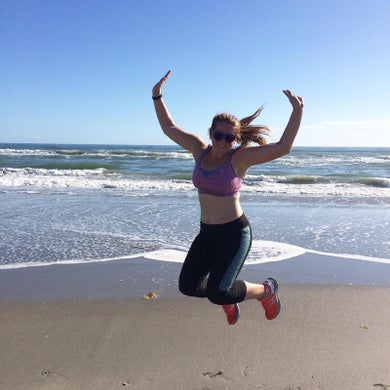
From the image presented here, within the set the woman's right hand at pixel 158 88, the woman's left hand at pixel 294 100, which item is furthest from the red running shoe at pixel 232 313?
the woman's right hand at pixel 158 88

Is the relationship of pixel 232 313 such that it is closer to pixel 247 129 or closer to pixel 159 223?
pixel 247 129

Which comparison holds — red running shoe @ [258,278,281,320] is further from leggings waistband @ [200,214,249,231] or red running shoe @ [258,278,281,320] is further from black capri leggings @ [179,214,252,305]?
leggings waistband @ [200,214,249,231]

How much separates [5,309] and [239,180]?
2.98 meters

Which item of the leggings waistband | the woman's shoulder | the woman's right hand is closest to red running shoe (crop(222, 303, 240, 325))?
the leggings waistband

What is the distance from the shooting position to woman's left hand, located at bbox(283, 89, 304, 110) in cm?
300

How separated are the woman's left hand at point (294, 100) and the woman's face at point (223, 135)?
18.0 inches

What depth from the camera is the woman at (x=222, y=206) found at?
10.5ft

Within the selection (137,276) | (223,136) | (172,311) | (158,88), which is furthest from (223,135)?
(137,276)

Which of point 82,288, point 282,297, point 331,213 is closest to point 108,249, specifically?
point 82,288

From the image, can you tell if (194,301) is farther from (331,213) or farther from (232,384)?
(331,213)

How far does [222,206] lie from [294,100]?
36.2 inches

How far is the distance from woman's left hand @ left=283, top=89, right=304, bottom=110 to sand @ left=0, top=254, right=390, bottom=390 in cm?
200

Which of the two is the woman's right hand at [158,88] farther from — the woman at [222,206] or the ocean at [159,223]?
the ocean at [159,223]

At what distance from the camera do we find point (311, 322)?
4.32 metres
